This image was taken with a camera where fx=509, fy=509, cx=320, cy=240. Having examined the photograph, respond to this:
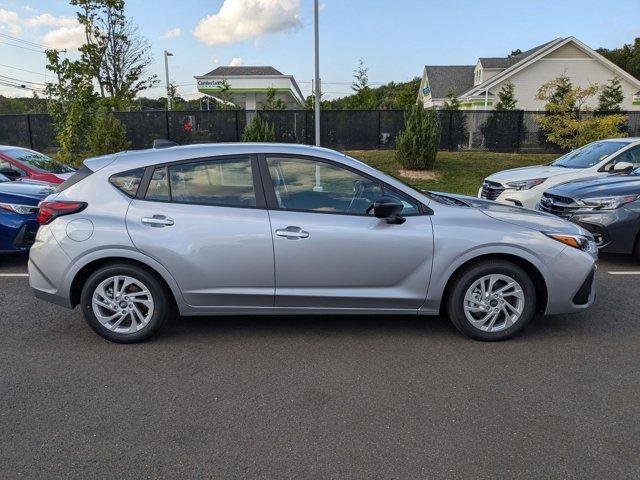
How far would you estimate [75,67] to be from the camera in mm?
14875

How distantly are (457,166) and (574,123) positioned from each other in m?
4.11

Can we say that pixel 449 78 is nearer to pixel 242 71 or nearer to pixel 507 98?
pixel 507 98

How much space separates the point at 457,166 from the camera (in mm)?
16984

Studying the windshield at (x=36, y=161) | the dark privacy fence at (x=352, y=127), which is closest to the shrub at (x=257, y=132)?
the dark privacy fence at (x=352, y=127)

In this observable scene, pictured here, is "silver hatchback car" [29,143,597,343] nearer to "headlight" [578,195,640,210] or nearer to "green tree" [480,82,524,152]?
"headlight" [578,195,640,210]

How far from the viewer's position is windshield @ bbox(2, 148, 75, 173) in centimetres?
916

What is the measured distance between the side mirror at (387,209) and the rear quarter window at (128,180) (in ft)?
6.36

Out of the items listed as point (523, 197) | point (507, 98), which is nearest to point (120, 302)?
point (523, 197)

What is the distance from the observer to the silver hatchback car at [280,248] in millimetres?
4035

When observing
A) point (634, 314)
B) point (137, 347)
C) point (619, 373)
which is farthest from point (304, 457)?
point (634, 314)

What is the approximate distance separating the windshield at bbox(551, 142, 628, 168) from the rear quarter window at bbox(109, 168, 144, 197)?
317 inches

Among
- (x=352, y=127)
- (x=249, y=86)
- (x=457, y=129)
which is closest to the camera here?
(x=457, y=129)

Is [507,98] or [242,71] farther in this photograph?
[242,71]

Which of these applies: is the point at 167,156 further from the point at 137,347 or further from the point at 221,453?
the point at 221,453
